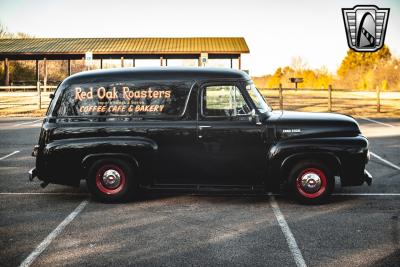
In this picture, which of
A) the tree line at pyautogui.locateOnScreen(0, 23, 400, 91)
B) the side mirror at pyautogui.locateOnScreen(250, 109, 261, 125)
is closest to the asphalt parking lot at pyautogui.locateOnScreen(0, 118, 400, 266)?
the side mirror at pyautogui.locateOnScreen(250, 109, 261, 125)

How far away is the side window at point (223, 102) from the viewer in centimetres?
649

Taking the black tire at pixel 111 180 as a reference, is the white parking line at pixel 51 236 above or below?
below

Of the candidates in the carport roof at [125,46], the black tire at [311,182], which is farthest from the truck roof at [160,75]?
the carport roof at [125,46]

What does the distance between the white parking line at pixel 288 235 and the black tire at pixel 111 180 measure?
2146mm

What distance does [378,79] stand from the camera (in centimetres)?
6250

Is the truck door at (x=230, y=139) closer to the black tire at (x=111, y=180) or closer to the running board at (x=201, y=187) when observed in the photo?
the running board at (x=201, y=187)

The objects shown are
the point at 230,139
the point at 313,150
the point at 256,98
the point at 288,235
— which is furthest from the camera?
the point at 256,98

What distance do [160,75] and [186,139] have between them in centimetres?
104

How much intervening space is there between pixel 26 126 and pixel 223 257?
14.8m

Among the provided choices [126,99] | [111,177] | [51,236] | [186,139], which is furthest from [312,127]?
[51,236]

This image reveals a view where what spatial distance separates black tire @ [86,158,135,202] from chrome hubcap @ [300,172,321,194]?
254 centimetres

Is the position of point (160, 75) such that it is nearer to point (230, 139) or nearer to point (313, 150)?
point (230, 139)

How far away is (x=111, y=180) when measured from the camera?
6.75m

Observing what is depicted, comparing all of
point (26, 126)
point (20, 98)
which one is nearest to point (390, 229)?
point (26, 126)
